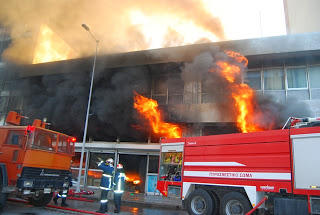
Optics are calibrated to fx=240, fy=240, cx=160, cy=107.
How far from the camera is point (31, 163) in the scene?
6.48 meters

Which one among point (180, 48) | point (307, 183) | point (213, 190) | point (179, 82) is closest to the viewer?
point (307, 183)

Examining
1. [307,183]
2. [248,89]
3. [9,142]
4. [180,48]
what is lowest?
[307,183]

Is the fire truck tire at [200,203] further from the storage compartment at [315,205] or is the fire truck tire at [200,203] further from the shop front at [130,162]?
the shop front at [130,162]

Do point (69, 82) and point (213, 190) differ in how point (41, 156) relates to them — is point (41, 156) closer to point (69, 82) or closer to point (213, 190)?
point (213, 190)

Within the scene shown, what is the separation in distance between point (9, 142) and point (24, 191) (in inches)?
60.5

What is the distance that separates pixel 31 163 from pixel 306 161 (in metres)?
6.68

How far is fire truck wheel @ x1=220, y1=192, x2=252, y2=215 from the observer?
18.3 ft

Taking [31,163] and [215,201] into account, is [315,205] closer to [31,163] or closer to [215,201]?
[215,201]

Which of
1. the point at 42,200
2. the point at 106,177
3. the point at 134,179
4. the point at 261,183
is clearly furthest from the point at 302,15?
the point at 42,200

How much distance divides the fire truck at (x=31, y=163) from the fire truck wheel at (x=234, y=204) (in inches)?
190

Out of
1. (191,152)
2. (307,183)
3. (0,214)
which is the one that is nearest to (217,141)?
(191,152)

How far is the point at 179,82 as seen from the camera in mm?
13008

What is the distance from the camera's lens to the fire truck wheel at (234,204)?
5590 mm

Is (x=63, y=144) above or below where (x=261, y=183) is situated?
above
